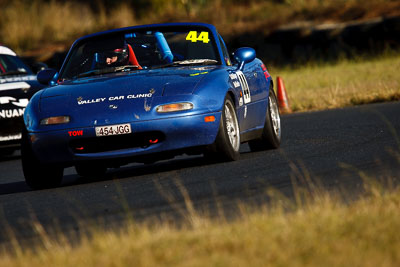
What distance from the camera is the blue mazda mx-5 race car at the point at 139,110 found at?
8.53m

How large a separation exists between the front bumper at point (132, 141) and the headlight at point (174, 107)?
79 mm

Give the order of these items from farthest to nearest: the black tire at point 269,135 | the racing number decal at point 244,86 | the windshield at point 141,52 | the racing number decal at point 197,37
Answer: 1. the black tire at point 269,135
2. the racing number decal at point 197,37
3. the windshield at point 141,52
4. the racing number decal at point 244,86

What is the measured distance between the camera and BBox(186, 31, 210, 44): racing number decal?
33.0 feet

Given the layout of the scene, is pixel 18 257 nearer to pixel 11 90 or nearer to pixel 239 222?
pixel 239 222

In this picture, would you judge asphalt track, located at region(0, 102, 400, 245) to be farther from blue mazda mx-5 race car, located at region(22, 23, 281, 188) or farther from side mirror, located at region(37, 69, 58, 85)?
side mirror, located at region(37, 69, 58, 85)

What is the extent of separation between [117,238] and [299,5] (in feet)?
91.3

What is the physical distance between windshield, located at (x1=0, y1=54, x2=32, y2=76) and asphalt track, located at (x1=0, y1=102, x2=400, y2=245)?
2.97m

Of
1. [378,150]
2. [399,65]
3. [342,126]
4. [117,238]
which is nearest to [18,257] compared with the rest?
[117,238]

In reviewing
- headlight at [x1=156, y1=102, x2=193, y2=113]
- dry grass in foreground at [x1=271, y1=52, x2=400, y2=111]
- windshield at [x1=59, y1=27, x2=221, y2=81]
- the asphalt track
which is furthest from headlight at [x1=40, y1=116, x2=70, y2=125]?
dry grass in foreground at [x1=271, y1=52, x2=400, y2=111]

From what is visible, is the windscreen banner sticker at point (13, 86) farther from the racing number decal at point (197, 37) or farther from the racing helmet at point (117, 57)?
the racing number decal at point (197, 37)

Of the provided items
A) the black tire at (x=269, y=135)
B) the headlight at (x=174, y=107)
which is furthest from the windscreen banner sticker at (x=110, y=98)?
the black tire at (x=269, y=135)

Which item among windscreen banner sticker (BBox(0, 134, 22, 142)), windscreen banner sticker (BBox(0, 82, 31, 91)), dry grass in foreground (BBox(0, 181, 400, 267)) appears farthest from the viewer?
windscreen banner sticker (BBox(0, 82, 31, 91))

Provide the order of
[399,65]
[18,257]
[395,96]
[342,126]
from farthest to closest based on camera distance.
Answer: [399,65]
[395,96]
[342,126]
[18,257]

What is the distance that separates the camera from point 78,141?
28.3 ft
